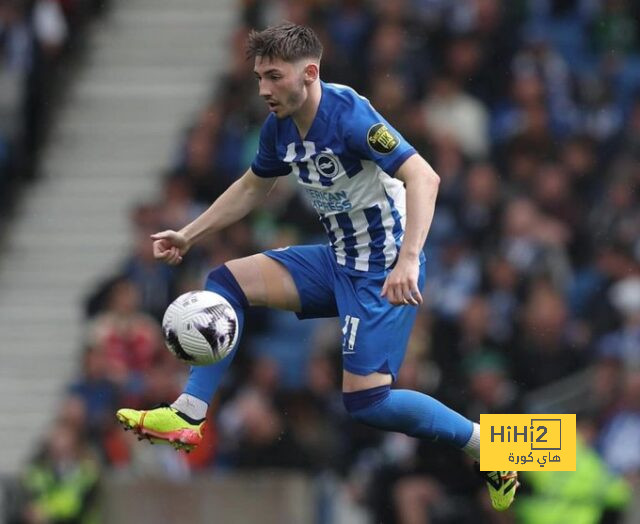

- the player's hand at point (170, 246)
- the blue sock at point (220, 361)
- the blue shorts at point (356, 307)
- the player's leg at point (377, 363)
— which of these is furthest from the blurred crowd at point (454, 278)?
the player's hand at point (170, 246)

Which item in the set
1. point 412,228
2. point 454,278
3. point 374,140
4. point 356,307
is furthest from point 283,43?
point 454,278

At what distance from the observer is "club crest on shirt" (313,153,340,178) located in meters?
9.07

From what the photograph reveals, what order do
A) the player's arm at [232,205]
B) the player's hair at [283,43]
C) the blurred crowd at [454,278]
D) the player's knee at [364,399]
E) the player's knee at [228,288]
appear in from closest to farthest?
1. the player's hair at [283,43]
2. the player's knee at [364,399]
3. the player's knee at [228,288]
4. the player's arm at [232,205]
5. the blurred crowd at [454,278]

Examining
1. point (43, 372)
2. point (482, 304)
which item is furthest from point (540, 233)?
point (43, 372)

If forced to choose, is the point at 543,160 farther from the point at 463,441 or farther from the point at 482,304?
the point at 463,441

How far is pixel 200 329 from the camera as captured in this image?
895cm

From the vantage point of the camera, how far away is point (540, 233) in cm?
1504

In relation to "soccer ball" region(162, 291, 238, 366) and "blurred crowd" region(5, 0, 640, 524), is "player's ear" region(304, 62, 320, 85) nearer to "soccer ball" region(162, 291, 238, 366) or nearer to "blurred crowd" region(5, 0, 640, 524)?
"soccer ball" region(162, 291, 238, 366)

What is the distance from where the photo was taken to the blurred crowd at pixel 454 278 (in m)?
13.3

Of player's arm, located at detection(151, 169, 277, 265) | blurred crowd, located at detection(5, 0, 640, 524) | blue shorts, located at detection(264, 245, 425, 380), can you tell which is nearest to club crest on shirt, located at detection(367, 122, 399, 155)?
blue shorts, located at detection(264, 245, 425, 380)

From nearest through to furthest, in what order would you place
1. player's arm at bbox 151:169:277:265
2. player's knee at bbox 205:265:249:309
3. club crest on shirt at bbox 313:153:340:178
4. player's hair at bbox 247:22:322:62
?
player's hair at bbox 247:22:322:62 < club crest on shirt at bbox 313:153:340:178 < player's knee at bbox 205:265:249:309 < player's arm at bbox 151:169:277:265

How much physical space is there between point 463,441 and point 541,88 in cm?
755

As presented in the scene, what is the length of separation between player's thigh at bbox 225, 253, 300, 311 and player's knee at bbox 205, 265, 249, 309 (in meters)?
0.02

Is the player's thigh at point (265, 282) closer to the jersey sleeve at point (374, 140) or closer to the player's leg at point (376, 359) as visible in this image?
the player's leg at point (376, 359)
